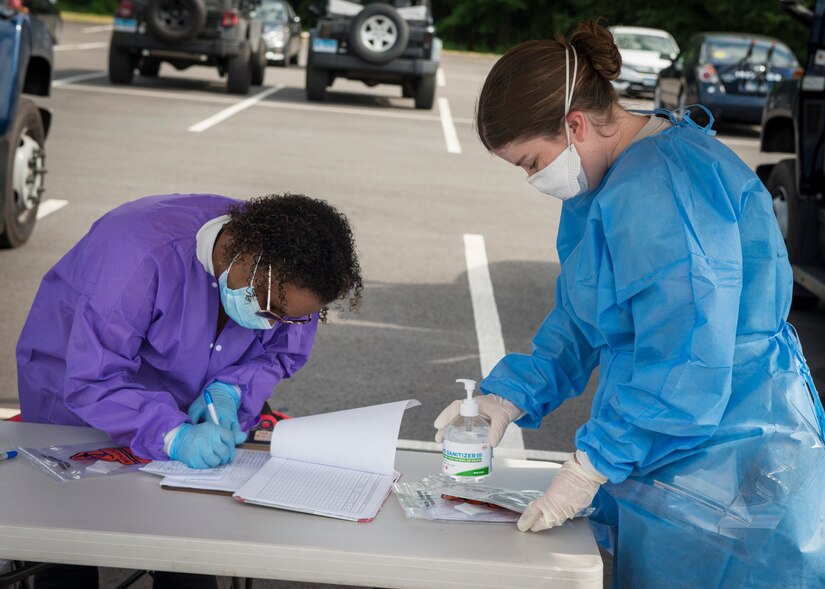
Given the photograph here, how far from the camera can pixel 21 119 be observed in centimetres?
677

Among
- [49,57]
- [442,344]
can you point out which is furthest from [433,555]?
[49,57]

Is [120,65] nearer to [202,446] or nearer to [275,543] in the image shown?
[202,446]

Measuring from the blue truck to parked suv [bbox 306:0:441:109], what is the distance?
884 cm

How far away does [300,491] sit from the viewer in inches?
92.4

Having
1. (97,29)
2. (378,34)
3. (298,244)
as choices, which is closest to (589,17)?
(97,29)

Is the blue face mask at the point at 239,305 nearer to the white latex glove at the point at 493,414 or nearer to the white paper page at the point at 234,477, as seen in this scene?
the white paper page at the point at 234,477

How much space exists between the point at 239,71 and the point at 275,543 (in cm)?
1477

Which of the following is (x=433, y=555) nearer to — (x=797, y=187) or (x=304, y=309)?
(x=304, y=309)

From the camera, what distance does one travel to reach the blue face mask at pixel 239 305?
8.55 ft

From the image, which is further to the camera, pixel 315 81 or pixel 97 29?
pixel 97 29

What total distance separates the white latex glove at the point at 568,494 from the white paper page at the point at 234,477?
2.11ft

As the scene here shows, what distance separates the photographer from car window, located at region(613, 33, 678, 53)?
900 inches

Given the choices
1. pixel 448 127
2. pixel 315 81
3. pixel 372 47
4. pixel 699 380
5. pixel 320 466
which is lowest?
pixel 448 127

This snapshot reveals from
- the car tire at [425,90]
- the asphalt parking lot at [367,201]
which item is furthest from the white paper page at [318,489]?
the car tire at [425,90]
